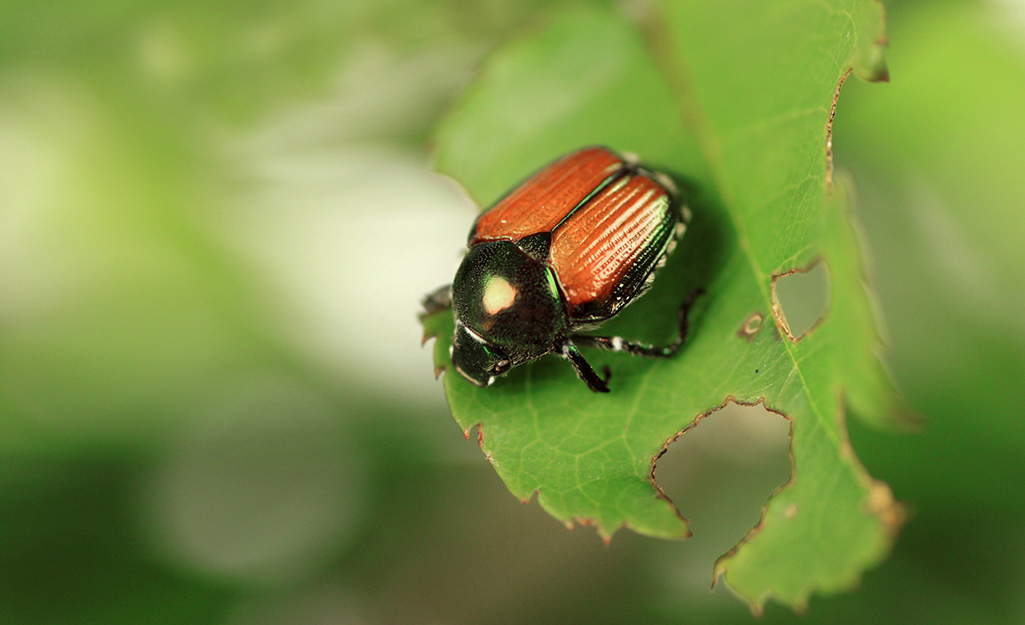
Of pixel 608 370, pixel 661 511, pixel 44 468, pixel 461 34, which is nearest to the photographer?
pixel 661 511

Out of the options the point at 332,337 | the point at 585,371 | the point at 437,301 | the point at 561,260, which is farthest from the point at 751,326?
the point at 332,337

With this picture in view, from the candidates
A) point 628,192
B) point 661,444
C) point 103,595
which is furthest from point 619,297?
point 103,595

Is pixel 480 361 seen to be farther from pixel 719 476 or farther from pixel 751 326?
pixel 719 476

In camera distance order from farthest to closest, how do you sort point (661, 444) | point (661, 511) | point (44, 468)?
point (44, 468)
point (661, 444)
point (661, 511)

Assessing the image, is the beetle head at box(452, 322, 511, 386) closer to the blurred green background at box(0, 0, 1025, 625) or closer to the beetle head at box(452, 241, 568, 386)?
the beetle head at box(452, 241, 568, 386)

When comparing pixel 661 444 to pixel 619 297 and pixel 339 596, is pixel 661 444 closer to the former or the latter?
pixel 619 297
